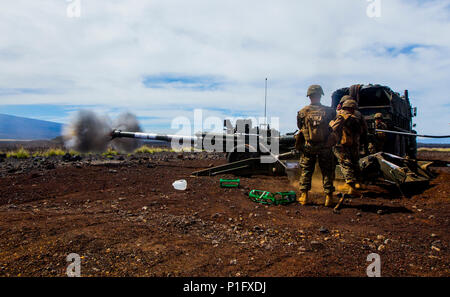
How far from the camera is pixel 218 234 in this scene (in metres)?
3.91

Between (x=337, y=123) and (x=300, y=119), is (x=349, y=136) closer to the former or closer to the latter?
(x=337, y=123)

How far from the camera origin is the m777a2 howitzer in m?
6.79

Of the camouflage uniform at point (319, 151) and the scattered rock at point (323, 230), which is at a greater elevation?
the camouflage uniform at point (319, 151)

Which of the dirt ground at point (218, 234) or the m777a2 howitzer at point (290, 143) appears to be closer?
the dirt ground at point (218, 234)

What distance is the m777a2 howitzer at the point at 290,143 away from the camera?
6.79m

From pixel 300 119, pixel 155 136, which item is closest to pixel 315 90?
pixel 300 119

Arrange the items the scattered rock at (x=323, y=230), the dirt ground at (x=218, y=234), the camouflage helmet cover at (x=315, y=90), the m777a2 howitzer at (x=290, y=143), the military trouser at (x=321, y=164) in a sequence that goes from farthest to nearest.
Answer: the m777a2 howitzer at (x=290, y=143) → the camouflage helmet cover at (x=315, y=90) → the military trouser at (x=321, y=164) → the scattered rock at (x=323, y=230) → the dirt ground at (x=218, y=234)

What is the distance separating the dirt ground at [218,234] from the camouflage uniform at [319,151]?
52 centimetres

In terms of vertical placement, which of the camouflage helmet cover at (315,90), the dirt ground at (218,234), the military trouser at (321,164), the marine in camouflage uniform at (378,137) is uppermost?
the camouflage helmet cover at (315,90)

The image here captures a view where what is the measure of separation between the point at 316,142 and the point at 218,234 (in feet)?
9.34

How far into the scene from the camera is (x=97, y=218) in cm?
459

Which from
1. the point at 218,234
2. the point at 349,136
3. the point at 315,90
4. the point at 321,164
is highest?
the point at 315,90

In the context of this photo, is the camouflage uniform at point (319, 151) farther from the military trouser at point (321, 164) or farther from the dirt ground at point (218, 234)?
the dirt ground at point (218, 234)

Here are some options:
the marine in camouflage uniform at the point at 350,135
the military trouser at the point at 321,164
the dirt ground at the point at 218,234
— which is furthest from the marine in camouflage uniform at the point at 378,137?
the military trouser at the point at 321,164
